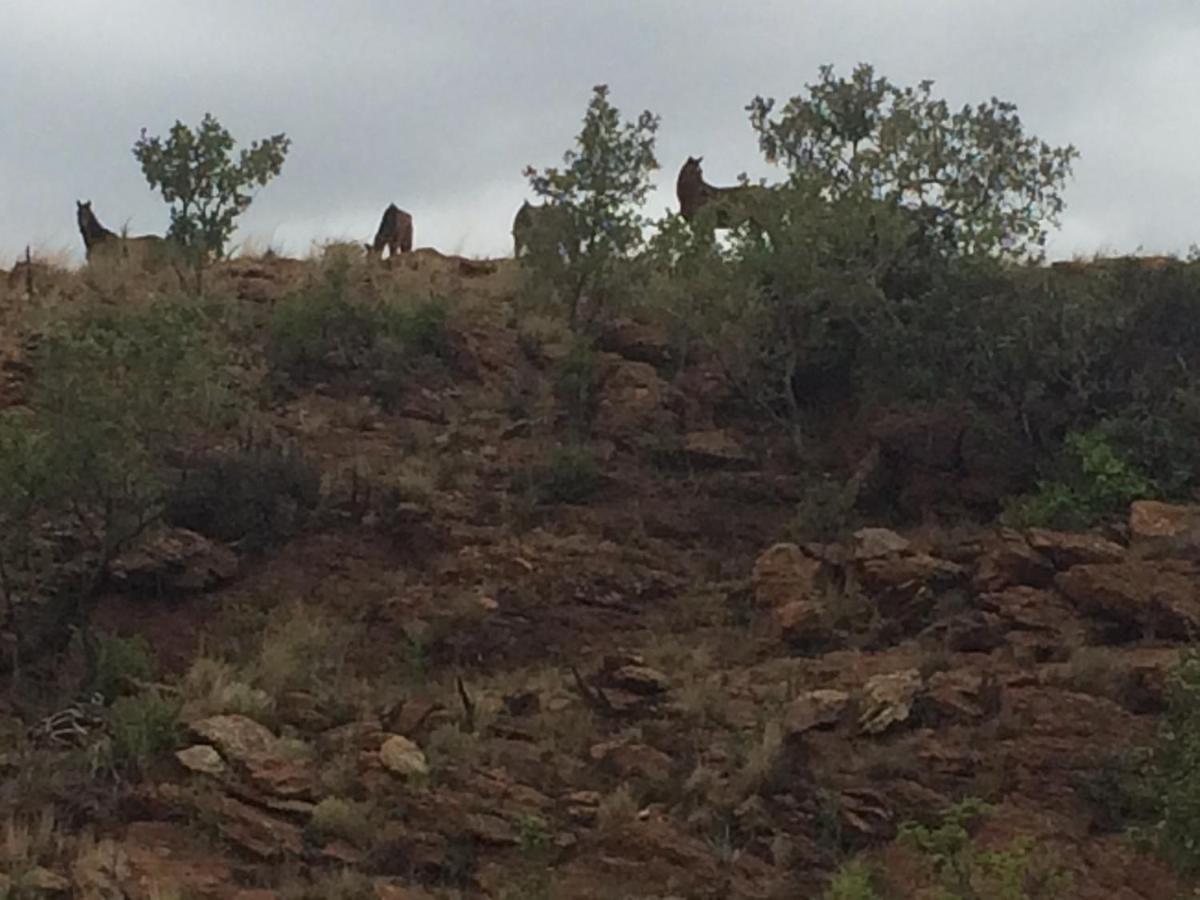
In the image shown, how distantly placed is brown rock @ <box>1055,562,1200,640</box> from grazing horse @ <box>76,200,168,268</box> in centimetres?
1182

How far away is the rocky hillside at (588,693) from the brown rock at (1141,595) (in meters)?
0.02

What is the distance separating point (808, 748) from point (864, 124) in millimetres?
8443

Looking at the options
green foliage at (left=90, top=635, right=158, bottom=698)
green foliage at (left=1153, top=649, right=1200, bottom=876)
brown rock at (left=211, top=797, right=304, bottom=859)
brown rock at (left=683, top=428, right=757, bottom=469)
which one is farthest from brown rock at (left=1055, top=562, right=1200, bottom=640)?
green foliage at (left=90, top=635, right=158, bottom=698)

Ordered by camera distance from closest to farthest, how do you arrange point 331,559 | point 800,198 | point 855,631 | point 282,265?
point 855,631 → point 331,559 → point 800,198 → point 282,265

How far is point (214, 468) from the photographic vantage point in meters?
14.0

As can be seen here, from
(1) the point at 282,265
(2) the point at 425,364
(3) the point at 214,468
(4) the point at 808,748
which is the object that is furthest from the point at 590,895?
(1) the point at 282,265

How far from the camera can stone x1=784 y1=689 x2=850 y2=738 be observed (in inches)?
399

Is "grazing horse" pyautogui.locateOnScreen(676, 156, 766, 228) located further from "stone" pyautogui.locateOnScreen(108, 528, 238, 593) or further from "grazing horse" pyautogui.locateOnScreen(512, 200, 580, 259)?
"stone" pyautogui.locateOnScreen(108, 528, 238, 593)

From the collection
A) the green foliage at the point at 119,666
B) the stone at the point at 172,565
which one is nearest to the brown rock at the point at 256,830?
the green foliage at the point at 119,666

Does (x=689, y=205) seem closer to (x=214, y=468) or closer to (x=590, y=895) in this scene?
(x=214, y=468)

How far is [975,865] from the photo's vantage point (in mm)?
8547

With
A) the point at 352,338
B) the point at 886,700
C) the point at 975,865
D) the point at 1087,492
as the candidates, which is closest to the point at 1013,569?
the point at 1087,492

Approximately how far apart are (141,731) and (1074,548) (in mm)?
6528

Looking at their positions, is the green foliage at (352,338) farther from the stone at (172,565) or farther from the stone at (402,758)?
the stone at (402,758)
